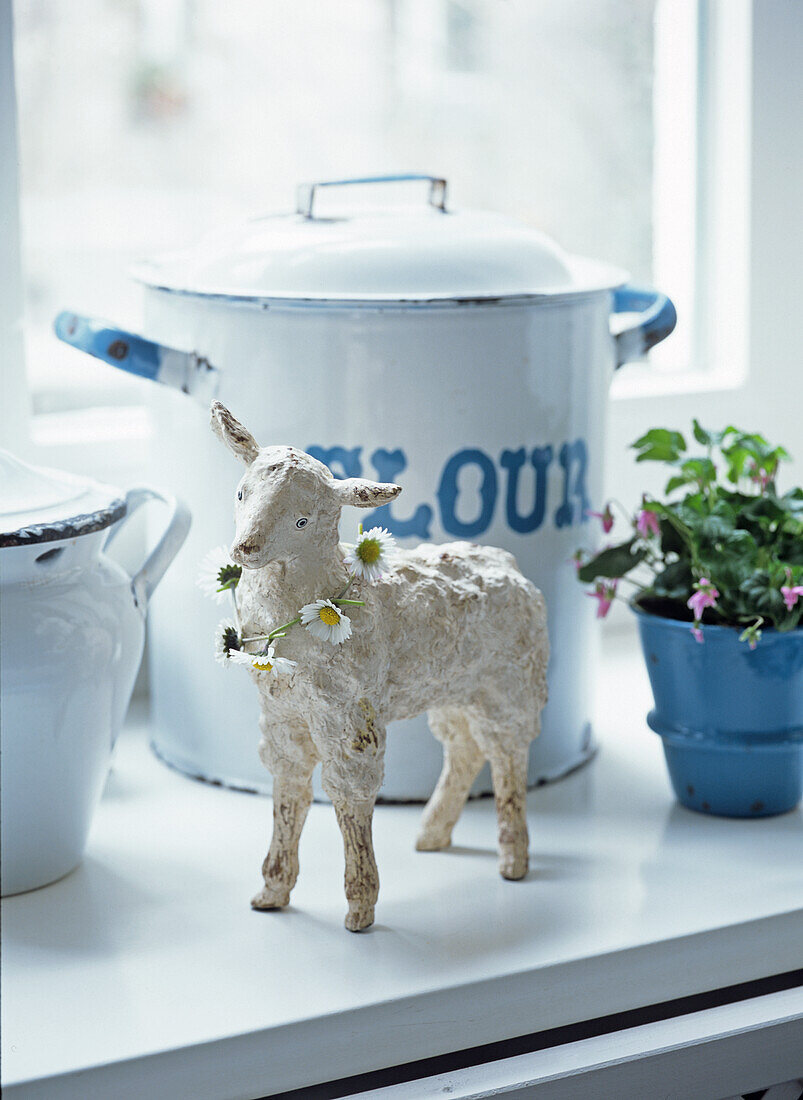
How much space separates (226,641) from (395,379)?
0.80 feet

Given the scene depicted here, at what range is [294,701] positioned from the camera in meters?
0.67

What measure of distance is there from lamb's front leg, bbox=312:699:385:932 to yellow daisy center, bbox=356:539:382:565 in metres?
0.08

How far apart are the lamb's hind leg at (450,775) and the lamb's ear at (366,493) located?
211mm

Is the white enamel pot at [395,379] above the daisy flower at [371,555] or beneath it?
above

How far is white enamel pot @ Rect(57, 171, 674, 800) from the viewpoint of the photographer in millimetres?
813

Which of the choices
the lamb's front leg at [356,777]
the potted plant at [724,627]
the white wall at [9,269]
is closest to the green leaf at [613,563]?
the potted plant at [724,627]

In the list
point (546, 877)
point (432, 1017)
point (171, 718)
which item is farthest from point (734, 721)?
point (171, 718)

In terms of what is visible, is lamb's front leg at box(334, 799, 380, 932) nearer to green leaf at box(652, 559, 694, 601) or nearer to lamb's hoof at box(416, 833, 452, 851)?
lamb's hoof at box(416, 833, 452, 851)

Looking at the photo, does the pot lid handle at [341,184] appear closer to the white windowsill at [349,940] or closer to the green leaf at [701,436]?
the green leaf at [701,436]

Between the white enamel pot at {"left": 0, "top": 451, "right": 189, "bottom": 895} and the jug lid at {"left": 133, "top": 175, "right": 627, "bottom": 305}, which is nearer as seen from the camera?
the white enamel pot at {"left": 0, "top": 451, "right": 189, "bottom": 895}

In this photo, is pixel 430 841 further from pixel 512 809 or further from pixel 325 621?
pixel 325 621

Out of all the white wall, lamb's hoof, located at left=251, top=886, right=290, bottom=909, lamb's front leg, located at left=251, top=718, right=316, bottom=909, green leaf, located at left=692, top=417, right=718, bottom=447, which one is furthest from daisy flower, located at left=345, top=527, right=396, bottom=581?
the white wall

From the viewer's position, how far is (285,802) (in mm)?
720

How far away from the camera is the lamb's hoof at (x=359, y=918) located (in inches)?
27.9
